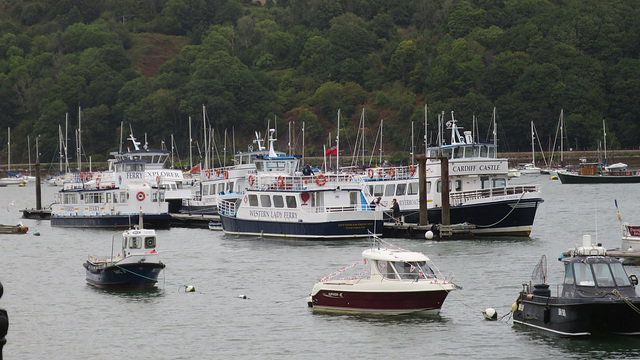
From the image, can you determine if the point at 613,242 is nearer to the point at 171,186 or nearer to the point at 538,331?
the point at 538,331

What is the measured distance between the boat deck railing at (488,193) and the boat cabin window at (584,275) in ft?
93.6

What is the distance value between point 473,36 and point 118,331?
545 feet

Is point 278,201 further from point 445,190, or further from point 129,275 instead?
point 129,275

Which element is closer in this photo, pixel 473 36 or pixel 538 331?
pixel 538 331

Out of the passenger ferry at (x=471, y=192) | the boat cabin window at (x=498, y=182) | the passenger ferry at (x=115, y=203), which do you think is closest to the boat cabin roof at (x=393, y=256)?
the passenger ferry at (x=471, y=192)

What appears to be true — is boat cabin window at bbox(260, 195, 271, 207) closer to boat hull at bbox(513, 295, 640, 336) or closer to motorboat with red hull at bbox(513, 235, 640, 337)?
boat hull at bbox(513, 295, 640, 336)

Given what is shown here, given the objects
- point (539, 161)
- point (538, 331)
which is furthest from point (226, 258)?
point (539, 161)

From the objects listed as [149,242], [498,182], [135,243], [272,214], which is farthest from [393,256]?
[498,182]

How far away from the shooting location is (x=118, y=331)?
36344 millimetres

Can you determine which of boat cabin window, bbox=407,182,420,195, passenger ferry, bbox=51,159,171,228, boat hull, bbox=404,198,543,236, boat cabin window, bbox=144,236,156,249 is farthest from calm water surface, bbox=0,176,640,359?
passenger ferry, bbox=51,159,171,228

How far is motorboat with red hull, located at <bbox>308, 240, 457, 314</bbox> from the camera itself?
117 ft

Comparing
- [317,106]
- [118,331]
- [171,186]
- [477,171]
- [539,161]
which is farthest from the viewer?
[317,106]

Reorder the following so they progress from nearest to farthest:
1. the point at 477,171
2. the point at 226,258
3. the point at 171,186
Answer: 1. the point at 226,258
2. the point at 477,171
3. the point at 171,186

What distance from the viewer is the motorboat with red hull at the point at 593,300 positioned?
100.0 ft
